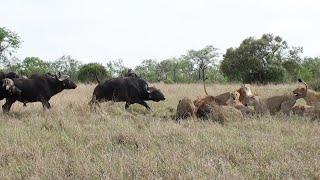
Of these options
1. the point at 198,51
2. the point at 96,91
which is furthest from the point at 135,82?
the point at 198,51

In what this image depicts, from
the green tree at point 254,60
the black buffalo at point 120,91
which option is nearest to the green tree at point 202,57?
the green tree at point 254,60

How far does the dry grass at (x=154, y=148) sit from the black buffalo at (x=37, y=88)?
1.74m

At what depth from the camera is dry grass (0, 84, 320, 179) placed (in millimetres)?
6465

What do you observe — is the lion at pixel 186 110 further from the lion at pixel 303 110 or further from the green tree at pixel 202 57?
the green tree at pixel 202 57

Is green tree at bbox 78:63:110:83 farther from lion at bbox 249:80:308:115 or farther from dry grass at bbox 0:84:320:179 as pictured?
dry grass at bbox 0:84:320:179

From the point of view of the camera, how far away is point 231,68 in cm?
4234

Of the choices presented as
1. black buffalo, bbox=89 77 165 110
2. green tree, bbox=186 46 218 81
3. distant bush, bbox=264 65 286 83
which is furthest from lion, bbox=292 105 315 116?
green tree, bbox=186 46 218 81

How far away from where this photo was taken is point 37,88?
551 inches

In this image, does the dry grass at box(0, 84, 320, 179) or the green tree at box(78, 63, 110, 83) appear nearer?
the dry grass at box(0, 84, 320, 179)

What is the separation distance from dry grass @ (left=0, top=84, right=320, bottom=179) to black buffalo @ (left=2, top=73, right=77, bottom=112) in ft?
5.70

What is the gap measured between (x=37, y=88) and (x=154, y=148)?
694cm

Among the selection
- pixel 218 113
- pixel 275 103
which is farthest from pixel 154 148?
pixel 275 103

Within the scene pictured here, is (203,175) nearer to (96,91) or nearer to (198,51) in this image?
(96,91)

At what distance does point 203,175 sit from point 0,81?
8808 mm
